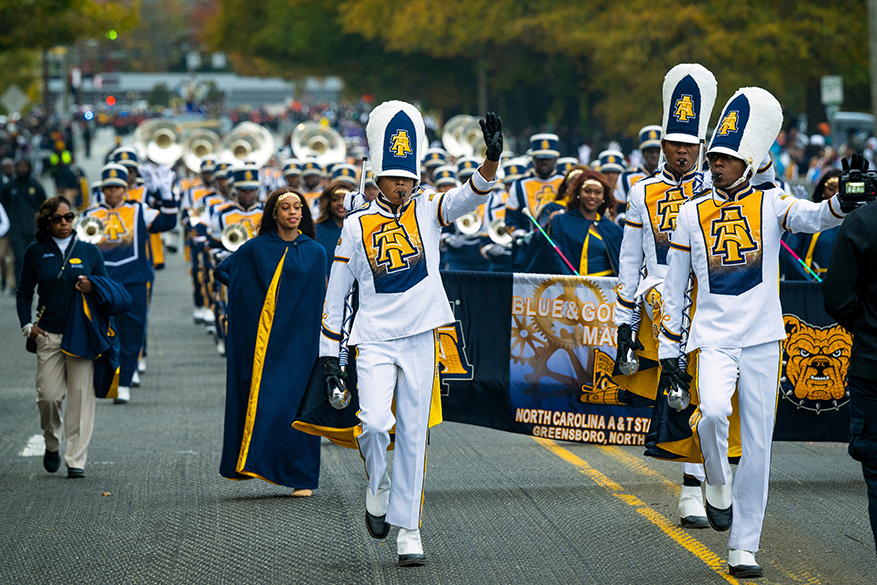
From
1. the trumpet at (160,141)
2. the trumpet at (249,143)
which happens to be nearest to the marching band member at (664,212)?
the trumpet at (249,143)

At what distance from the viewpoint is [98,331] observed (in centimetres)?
937

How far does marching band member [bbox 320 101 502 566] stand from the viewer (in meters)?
6.86

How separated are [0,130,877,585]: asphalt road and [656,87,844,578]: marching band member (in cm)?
43

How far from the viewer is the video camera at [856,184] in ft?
19.4

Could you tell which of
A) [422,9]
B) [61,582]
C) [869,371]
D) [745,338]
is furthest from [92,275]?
[422,9]

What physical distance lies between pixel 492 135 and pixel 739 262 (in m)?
1.32

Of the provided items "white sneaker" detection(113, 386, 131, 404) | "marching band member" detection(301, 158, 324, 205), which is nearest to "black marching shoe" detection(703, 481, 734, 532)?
"white sneaker" detection(113, 386, 131, 404)

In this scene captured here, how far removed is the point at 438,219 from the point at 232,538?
6.84ft

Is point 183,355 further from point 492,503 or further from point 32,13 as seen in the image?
point 32,13

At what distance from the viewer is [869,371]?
5.71m

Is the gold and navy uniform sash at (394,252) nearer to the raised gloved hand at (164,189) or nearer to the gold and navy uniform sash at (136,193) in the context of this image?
the raised gloved hand at (164,189)

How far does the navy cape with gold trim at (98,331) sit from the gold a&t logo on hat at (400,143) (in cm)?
322

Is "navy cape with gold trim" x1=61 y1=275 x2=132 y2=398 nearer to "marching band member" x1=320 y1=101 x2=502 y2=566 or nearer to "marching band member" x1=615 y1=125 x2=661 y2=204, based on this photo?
"marching band member" x1=320 y1=101 x2=502 y2=566

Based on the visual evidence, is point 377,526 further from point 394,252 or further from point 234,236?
point 234,236
